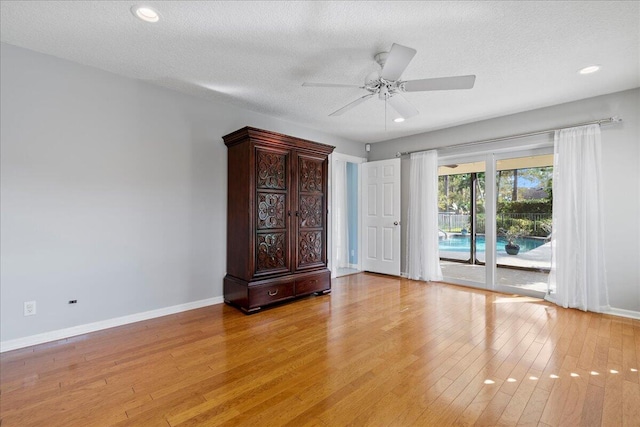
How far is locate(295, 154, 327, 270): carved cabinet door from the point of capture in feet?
12.7

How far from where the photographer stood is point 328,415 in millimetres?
1660

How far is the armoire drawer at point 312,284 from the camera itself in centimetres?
380

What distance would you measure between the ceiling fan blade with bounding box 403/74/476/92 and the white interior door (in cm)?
288

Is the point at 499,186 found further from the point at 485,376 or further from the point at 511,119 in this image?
the point at 485,376

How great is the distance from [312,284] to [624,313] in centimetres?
359

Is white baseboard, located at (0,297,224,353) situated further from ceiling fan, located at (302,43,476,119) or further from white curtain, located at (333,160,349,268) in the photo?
white curtain, located at (333,160,349,268)

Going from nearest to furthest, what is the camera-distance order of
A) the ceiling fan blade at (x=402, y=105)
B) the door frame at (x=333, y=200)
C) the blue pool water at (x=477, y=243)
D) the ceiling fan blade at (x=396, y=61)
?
the ceiling fan blade at (x=396, y=61) → the ceiling fan blade at (x=402, y=105) → the blue pool water at (x=477, y=243) → the door frame at (x=333, y=200)

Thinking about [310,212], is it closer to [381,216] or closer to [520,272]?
[381,216]

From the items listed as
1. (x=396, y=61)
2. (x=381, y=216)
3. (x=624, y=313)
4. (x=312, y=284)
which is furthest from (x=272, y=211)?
(x=624, y=313)

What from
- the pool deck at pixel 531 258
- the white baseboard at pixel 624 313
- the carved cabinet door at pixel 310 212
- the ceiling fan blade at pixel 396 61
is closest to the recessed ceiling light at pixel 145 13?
the ceiling fan blade at pixel 396 61

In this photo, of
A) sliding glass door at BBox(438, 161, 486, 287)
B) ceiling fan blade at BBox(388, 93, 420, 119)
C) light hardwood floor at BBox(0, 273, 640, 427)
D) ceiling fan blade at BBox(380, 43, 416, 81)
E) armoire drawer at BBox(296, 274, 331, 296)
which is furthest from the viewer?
sliding glass door at BBox(438, 161, 486, 287)

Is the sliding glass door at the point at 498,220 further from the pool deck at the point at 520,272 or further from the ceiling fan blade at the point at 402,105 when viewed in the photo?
the ceiling fan blade at the point at 402,105

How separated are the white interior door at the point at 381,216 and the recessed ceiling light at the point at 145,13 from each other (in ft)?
13.4

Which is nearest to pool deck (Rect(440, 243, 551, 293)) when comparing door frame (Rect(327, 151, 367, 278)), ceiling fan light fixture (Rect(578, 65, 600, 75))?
door frame (Rect(327, 151, 367, 278))
